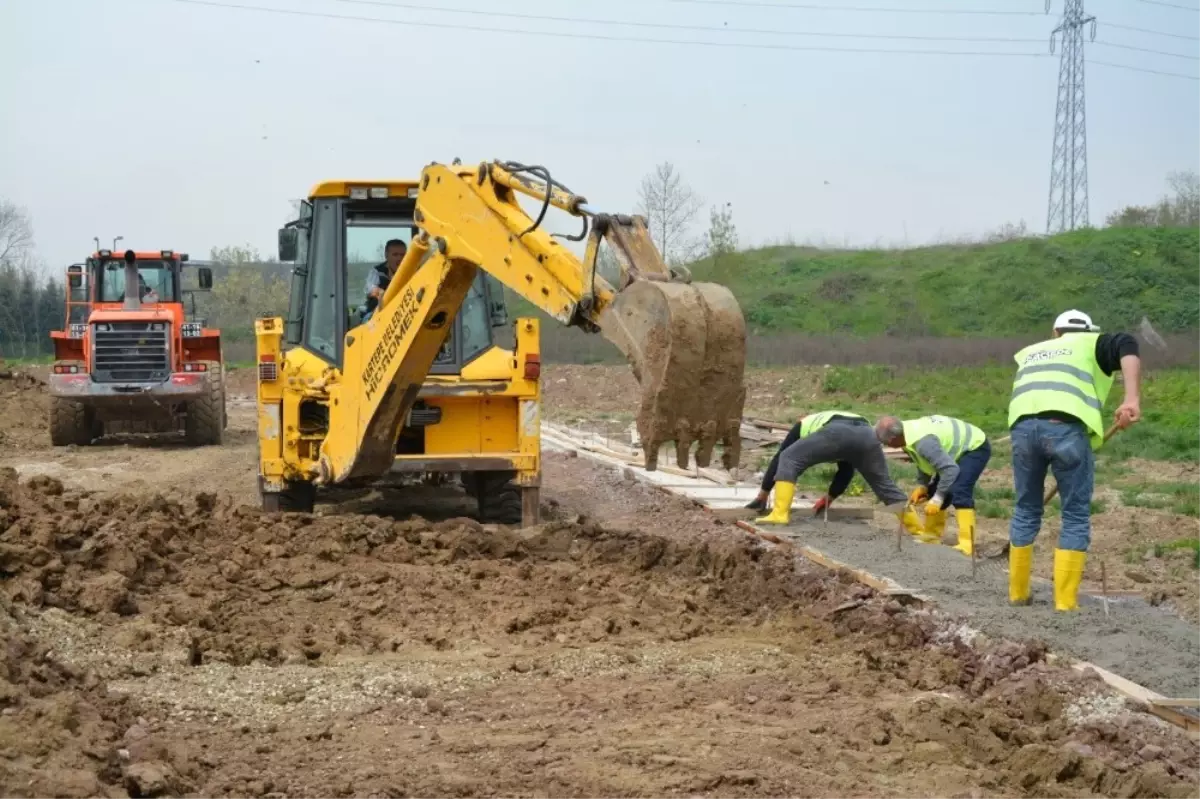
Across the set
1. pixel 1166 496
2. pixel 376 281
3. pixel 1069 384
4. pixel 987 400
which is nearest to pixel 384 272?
pixel 376 281

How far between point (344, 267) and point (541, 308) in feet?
10.3

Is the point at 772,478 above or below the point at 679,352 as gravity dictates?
below

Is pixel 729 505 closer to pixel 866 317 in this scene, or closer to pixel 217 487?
pixel 217 487

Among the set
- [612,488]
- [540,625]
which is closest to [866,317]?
[612,488]

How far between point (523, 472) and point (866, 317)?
1404 inches

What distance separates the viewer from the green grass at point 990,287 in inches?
1628

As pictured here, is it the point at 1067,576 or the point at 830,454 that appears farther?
the point at 830,454

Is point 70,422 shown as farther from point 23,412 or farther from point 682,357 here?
point 682,357

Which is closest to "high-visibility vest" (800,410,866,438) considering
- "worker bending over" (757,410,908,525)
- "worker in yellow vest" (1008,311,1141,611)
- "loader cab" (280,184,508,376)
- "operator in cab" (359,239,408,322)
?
"worker bending over" (757,410,908,525)

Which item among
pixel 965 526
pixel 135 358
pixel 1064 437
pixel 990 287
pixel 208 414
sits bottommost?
pixel 965 526

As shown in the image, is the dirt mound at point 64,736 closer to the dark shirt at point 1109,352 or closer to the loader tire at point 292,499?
the loader tire at point 292,499

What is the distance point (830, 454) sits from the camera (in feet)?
31.1

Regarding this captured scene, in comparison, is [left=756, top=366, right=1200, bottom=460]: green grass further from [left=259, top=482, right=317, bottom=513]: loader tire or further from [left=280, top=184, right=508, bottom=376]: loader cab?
[left=259, top=482, right=317, bottom=513]: loader tire

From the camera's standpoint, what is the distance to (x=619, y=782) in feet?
14.2
